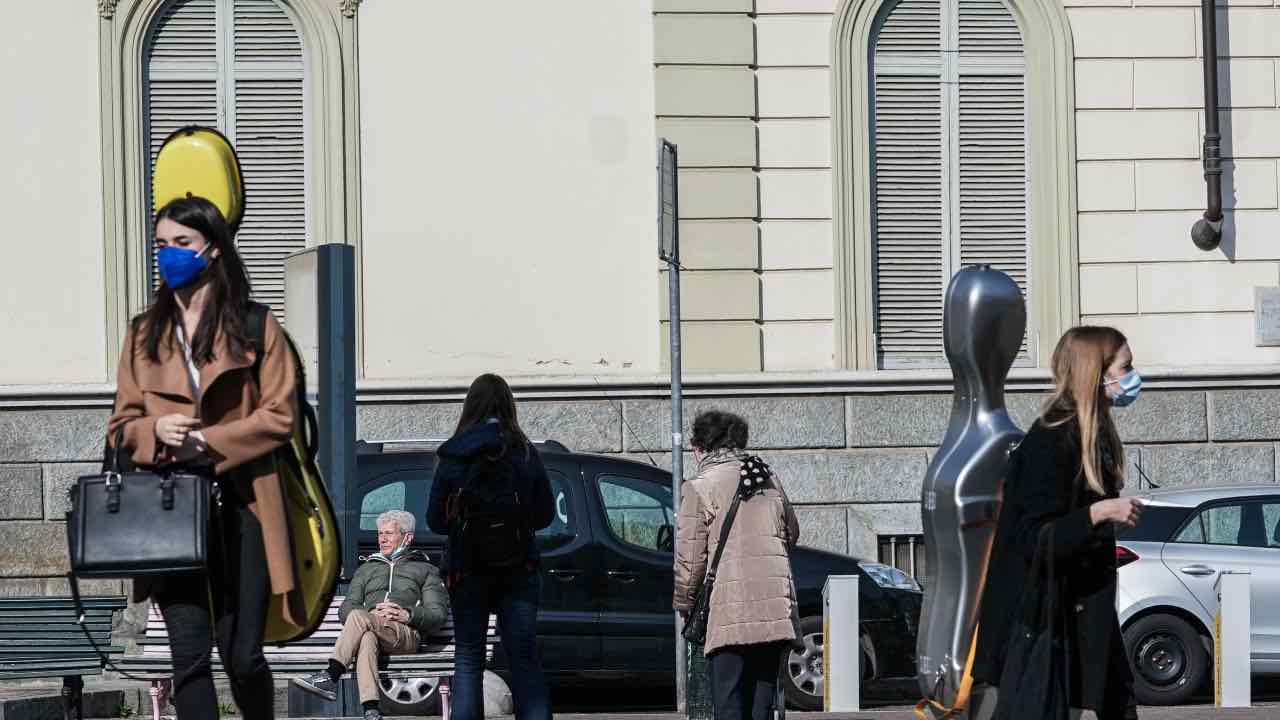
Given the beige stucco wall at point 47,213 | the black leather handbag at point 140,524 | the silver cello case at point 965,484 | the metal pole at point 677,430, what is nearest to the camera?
the black leather handbag at point 140,524

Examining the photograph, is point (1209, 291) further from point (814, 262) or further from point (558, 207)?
point (558, 207)

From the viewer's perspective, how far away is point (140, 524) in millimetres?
5523

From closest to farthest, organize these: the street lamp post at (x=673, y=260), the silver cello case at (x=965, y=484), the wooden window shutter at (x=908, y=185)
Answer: the silver cello case at (x=965, y=484)
the street lamp post at (x=673, y=260)
the wooden window shutter at (x=908, y=185)

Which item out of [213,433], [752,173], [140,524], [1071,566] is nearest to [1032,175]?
[752,173]

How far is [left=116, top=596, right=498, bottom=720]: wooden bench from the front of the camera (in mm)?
10164

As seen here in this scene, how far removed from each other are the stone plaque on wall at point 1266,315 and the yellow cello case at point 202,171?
1230 cm

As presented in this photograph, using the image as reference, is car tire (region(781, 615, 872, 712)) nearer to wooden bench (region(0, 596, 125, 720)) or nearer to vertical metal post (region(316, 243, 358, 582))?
vertical metal post (region(316, 243, 358, 582))

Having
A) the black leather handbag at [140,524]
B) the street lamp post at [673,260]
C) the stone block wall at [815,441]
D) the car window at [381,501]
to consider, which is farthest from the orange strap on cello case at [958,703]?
the stone block wall at [815,441]

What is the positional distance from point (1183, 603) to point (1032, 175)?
5779 mm

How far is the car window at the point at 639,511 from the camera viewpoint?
12.8 m

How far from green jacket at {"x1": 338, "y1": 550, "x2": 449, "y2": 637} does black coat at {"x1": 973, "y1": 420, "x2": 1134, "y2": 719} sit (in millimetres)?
4917

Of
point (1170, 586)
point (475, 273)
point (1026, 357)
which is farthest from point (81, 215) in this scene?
point (1170, 586)

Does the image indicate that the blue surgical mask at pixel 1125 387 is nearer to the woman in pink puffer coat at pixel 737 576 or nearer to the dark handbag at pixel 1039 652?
the dark handbag at pixel 1039 652

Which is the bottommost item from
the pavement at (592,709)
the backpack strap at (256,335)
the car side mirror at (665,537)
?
the pavement at (592,709)
